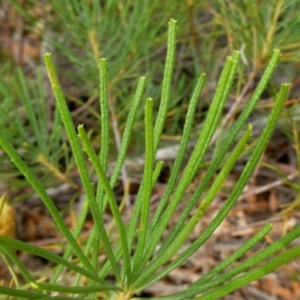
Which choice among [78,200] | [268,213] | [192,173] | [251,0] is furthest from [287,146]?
[192,173]

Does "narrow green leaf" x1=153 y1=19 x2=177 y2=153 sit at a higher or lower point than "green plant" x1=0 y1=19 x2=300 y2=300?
higher

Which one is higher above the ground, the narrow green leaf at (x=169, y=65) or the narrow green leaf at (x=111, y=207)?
the narrow green leaf at (x=169, y=65)

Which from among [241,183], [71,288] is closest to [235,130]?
[241,183]

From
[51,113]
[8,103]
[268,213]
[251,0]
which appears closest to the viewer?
[251,0]

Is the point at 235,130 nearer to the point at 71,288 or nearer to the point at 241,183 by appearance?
the point at 241,183

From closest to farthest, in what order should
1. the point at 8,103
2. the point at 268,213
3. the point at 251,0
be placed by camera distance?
the point at 251,0, the point at 8,103, the point at 268,213

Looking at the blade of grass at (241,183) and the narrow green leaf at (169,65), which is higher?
the narrow green leaf at (169,65)

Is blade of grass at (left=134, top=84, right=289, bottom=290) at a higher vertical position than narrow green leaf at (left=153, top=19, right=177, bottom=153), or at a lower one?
lower

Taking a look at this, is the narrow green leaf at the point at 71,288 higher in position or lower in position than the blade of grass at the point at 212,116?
lower

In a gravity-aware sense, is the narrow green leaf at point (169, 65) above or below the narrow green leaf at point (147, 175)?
above

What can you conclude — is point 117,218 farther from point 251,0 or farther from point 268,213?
point 268,213

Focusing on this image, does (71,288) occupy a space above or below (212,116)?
below
